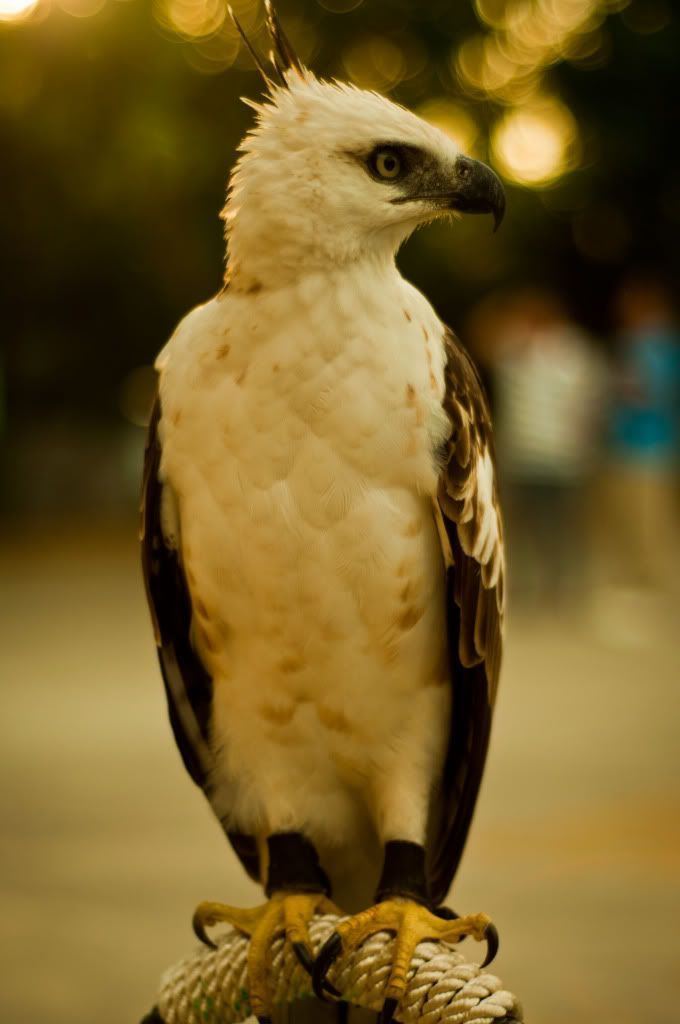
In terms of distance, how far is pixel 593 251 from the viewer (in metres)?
16.4

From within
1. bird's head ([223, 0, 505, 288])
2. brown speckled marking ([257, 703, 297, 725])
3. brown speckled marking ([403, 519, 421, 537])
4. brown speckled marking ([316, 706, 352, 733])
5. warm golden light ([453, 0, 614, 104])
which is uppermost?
warm golden light ([453, 0, 614, 104])

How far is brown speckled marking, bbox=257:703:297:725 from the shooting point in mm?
2359

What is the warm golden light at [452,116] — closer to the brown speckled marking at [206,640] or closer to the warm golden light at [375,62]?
the warm golden light at [375,62]

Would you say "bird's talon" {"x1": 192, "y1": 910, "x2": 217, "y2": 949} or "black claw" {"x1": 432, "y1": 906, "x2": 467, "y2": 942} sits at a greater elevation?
"black claw" {"x1": 432, "y1": 906, "x2": 467, "y2": 942}

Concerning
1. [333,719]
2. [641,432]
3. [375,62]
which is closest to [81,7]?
[375,62]

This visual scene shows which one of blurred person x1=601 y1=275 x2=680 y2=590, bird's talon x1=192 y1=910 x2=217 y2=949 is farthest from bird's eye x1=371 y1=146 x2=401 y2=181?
blurred person x1=601 y1=275 x2=680 y2=590

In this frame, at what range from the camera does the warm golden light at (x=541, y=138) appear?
14.0 metres

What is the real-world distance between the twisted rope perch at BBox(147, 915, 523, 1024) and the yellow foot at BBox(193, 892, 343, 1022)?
0.02 metres

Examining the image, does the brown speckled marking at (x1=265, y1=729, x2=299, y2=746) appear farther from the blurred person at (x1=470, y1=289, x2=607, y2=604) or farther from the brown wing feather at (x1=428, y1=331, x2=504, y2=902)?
the blurred person at (x1=470, y1=289, x2=607, y2=604)

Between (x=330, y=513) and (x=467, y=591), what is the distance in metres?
0.31

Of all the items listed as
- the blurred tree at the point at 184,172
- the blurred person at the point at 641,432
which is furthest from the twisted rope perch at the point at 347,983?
the blurred tree at the point at 184,172

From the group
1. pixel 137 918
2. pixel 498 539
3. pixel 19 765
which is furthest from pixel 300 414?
pixel 19 765

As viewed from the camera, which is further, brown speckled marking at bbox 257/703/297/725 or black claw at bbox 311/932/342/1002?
brown speckled marking at bbox 257/703/297/725

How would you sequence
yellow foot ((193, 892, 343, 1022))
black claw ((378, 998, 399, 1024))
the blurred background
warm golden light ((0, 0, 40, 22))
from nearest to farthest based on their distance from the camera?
black claw ((378, 998, 399, 1024)) < yellow foot ((193, 892, 343, 1022)) < the blurred background < warm golden light ((0, 0, 40, 22))
